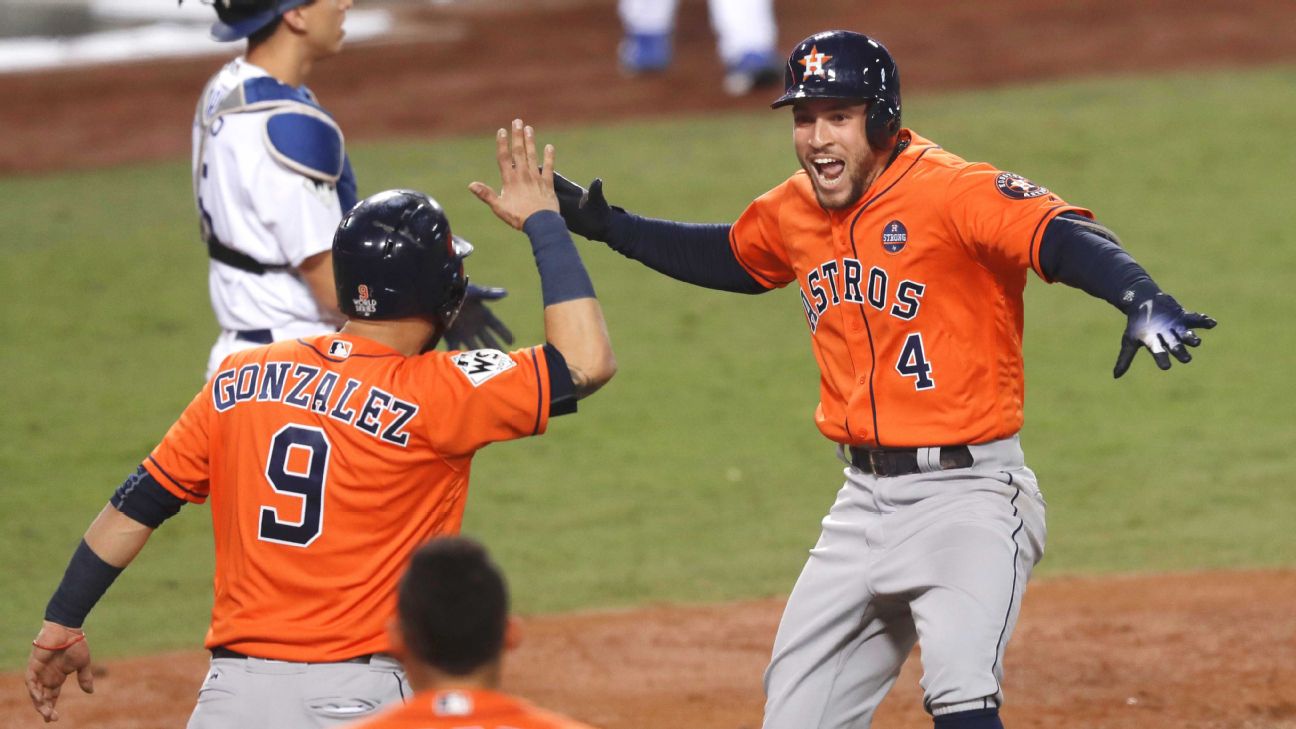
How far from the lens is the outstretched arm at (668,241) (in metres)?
4.41

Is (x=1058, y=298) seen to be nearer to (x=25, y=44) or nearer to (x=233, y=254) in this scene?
(x=233, y=254)

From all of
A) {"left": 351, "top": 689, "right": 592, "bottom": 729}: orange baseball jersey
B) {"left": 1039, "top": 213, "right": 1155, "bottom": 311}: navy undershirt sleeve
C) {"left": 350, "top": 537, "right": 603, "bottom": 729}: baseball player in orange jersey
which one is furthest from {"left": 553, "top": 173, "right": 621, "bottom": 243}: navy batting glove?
{"left": 351, "top": 689, "right": 592, "bottom": 729}: orange baseball jersey

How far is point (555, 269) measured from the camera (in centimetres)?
356

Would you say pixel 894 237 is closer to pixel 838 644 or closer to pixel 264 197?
pixel 838 644

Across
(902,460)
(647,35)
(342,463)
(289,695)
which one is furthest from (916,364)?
(647,35)

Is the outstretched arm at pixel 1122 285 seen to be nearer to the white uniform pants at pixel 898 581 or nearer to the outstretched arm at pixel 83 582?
the white uniform pants at pixel 898 581

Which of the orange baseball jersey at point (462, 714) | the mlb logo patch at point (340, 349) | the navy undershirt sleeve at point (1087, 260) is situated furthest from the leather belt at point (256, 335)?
the orange baseball jersey at point (462, 714)

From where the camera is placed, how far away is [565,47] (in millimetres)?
16000

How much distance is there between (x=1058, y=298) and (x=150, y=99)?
29.3ft

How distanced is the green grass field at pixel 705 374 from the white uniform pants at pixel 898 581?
254cm

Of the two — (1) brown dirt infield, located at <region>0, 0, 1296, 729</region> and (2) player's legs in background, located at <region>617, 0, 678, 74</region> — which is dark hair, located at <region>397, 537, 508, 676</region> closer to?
(1) brown dirt infield, located at <region>0, 0, 1296, 729</region>

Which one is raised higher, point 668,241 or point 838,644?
point 668,241

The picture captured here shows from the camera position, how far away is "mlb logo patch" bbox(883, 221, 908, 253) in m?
3.89

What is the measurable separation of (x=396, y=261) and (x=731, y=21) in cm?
1043
